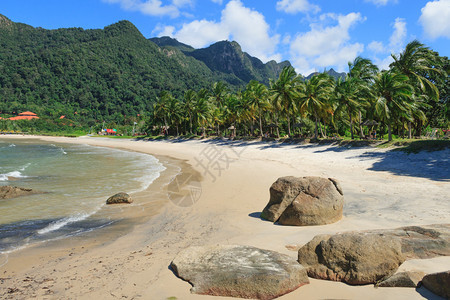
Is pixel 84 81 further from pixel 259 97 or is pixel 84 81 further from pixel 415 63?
pixel 415 63

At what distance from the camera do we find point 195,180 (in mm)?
17000

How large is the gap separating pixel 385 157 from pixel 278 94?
21.2 m

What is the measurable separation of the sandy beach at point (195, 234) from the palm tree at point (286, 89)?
23098 mm

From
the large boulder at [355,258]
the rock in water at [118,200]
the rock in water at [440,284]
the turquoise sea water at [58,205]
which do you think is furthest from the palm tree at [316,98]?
the rock in water at [440,284]

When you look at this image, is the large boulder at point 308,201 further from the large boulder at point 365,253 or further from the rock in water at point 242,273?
the rock in water at point 242,273

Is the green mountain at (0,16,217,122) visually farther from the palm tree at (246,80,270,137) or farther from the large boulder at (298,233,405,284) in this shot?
the large boulder at (298,233,405,284)

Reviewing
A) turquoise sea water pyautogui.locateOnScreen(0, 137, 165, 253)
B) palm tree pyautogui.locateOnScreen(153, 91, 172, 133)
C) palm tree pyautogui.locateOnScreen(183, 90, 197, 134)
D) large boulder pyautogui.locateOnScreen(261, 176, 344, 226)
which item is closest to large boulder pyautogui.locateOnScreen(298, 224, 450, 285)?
large boulder pyautogui.locateOnScreen(261, 176, 344, 226)

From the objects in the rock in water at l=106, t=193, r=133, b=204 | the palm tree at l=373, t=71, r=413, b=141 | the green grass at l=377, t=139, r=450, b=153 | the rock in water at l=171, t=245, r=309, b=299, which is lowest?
the rock in water at l=106, t=193, r=133, b=204

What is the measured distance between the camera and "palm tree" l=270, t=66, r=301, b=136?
121 ft

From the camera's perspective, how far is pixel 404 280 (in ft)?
12.5

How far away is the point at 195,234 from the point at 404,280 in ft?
16.9

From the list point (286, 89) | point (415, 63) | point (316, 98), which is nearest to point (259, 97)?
point (286, 89)

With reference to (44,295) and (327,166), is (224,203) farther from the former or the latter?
(327,166)

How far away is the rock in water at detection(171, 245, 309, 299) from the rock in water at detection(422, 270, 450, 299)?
1582 mm
